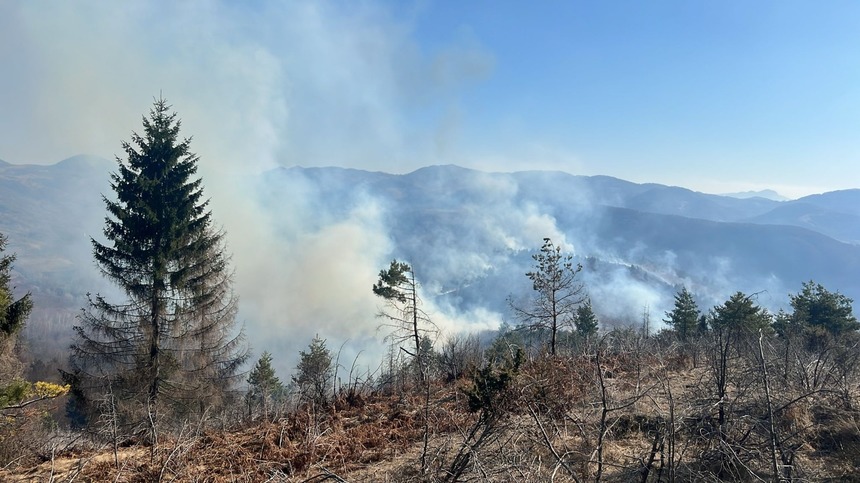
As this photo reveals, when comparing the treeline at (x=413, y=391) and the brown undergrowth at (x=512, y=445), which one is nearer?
the brown undergrowth at (x=512, y=445)

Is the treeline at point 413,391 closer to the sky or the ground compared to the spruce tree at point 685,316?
closer to the sky

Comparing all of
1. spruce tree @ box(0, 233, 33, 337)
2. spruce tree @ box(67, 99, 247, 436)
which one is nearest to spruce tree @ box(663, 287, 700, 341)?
spruce tree @ box(67, 99, 247, 436)

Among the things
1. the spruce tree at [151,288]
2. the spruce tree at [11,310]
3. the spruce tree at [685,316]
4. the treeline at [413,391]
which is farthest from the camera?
the spruce tree at [685,316]

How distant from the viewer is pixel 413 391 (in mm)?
11156

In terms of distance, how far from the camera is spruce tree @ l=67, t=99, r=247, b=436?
16.1 m

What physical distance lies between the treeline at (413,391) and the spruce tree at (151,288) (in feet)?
0.21

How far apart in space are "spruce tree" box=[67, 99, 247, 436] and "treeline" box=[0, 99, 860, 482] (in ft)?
0.21

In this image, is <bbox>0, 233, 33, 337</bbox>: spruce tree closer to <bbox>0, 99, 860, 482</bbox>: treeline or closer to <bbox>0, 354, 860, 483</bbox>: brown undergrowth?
<bbox>0, 99, 860, 482</bbox>: treeline

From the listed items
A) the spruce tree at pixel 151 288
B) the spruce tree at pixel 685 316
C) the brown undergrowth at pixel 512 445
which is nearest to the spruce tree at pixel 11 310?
the spruce tree at pixel 151 288

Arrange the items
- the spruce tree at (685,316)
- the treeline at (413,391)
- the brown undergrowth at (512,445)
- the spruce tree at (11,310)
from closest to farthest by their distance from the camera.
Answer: the brown undergrowth at (512,445) → the treeline at (413,391) → the spruce tree at (11,310) → the spruce tree at (685,316)

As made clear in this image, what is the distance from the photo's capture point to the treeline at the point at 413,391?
5.12 m

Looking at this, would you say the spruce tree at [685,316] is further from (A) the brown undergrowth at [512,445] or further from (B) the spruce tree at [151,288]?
(B) the spruce tree at [151,288]

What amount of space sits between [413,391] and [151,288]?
11602 mm

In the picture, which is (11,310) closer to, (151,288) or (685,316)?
(151,288)
